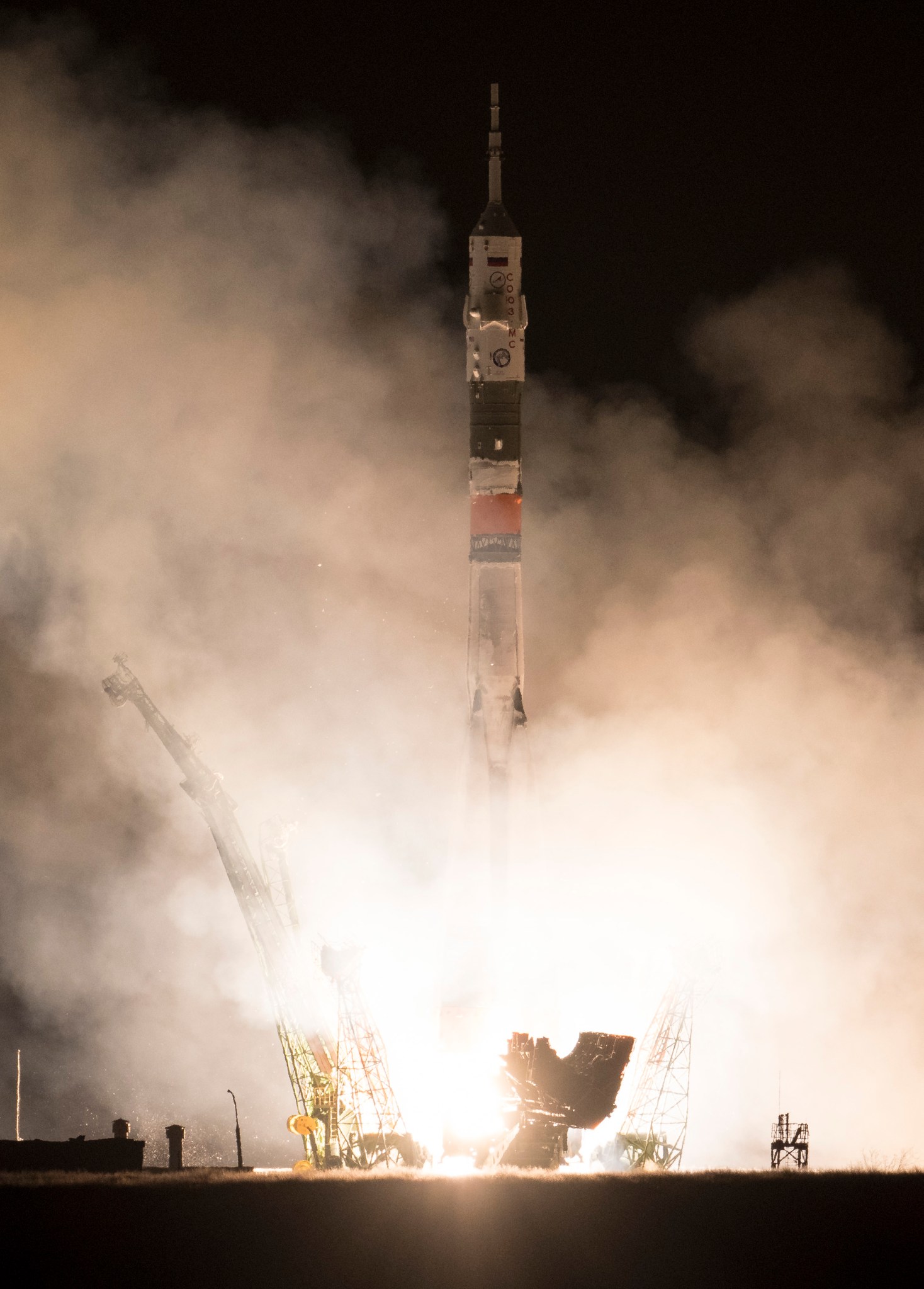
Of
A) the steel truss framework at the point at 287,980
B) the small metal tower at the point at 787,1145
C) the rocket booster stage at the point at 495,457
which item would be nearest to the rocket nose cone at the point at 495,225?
the rocket booster stage at the point at 495,457

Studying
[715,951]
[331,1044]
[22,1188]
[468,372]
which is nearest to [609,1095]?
[715,951]

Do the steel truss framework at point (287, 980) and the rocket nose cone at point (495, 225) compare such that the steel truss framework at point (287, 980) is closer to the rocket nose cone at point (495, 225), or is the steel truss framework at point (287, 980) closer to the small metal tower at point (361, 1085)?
the small metal tower at point (361, 1085)

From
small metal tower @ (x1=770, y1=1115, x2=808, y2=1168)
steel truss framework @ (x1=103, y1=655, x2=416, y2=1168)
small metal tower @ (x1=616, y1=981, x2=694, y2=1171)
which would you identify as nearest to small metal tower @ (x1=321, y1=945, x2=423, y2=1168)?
steel truss framework @ (x1=103, y1=655, x2=416, y2=1168)

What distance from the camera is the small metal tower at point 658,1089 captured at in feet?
180

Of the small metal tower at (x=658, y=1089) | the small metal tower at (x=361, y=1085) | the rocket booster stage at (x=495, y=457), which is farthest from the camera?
the small metal tower at (x=658, y=1089)

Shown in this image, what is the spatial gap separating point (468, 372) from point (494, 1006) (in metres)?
20.5

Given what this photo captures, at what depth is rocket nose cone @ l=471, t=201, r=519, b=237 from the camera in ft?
167

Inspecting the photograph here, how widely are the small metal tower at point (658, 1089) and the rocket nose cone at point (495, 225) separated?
2576 cm

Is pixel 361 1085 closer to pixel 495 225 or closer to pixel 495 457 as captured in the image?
pixel 495 457

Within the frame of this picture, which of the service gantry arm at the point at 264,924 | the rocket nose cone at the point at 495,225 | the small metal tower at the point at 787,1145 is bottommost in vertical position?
the small metal tower at the point at 787,1145

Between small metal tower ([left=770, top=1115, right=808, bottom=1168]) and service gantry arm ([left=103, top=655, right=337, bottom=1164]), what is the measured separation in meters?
15.5

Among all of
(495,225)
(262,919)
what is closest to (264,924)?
(262,919)

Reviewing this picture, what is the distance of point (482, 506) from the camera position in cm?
5134

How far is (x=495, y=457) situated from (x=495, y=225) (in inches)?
291
